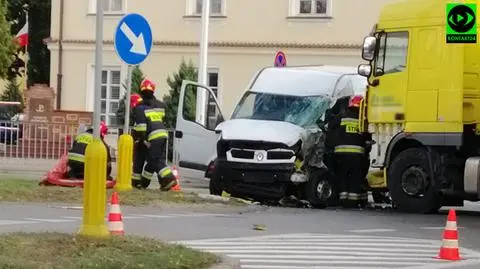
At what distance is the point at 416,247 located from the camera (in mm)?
13055

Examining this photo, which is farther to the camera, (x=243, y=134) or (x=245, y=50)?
(x=245, y=50)

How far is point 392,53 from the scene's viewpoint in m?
18.5

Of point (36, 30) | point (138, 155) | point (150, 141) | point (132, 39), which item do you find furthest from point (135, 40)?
point (36, 30)

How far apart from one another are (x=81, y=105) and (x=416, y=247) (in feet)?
85.6

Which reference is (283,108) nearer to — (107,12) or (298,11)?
(298,11)

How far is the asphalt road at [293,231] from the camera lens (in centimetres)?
1166

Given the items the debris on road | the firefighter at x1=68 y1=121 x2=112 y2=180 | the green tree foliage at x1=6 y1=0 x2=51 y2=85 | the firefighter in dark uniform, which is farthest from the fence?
the green tree foliage at x1=6 y1=0 x2=51 y2=85

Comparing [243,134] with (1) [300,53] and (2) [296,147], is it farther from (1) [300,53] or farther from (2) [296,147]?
(1) [300,53]

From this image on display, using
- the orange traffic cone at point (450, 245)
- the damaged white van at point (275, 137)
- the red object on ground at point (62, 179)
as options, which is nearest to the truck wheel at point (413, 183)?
the damaged white van at point (275, 137)

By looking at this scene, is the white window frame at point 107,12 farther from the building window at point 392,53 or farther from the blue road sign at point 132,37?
the blue road sign at point 132,37

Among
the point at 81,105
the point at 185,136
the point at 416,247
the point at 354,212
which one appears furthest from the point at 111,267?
the point at 81,105

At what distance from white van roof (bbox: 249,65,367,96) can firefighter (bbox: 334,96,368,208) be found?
94 cm

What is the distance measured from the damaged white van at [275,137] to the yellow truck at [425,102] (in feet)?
3.85

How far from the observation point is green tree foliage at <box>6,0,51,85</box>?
48.2 metres
